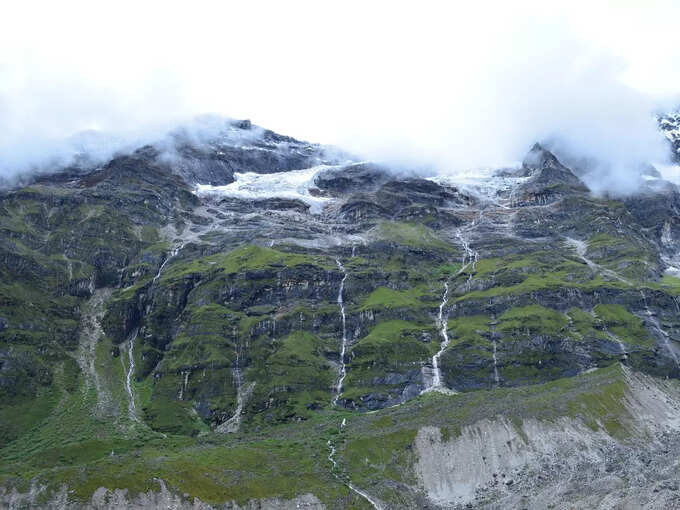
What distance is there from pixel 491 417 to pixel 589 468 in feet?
83.5

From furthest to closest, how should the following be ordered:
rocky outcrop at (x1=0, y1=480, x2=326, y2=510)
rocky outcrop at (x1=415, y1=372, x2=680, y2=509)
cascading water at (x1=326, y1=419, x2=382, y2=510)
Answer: cascading water at (x1=326, y1=419, x2=382, y2=510), rocky outcrop at (x1=415, y1=372, x2=680, y2=509), rocky outcrop at (x1=0, y1=480, x2=326, y2=510)

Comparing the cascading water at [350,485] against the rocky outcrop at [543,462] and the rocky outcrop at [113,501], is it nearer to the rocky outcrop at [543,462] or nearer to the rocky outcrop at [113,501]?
the rocky outcrop at [543,462]

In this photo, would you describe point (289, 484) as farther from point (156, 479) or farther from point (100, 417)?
point (100, 417)

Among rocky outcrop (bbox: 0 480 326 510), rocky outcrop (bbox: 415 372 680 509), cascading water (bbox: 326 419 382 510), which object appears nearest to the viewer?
rocky outcrop (bbox: 0 480 326 510)

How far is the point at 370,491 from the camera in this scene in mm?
136375

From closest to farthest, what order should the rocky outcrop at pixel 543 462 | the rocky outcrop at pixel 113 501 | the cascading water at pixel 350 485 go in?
the rocky outcrop at pixel 113 501
the rocky outcrop at pixel 543 462
the cascading water at pixel 350 485

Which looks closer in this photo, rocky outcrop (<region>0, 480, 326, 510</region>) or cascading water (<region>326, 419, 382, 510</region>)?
rocky outcrop (<region>0, 480, 326, 510</region>)

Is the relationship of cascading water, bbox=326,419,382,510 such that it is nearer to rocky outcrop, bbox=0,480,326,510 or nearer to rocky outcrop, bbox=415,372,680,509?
rocky outcrop, bbox=415,372,680,509

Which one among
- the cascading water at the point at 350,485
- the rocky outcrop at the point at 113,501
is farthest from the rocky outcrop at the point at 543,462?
the rocky outcrop at the point at 113,501

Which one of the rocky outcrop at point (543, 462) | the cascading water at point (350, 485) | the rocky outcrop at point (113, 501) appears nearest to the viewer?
the rocky outcrop at point (113, 501)

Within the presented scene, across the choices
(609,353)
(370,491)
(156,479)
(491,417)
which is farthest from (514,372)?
(156,479)

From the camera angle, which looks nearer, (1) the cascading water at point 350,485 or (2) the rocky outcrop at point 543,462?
(2) the rocky outcrop at point 543,462

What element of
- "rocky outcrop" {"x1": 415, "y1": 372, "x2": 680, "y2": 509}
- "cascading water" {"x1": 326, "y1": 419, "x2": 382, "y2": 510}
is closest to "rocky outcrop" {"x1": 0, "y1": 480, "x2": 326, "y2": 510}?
"cascading water" {"x1": 326, "y1": 419, "x2": 382, "y2": 510}

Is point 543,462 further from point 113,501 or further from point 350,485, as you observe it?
point 113,501
